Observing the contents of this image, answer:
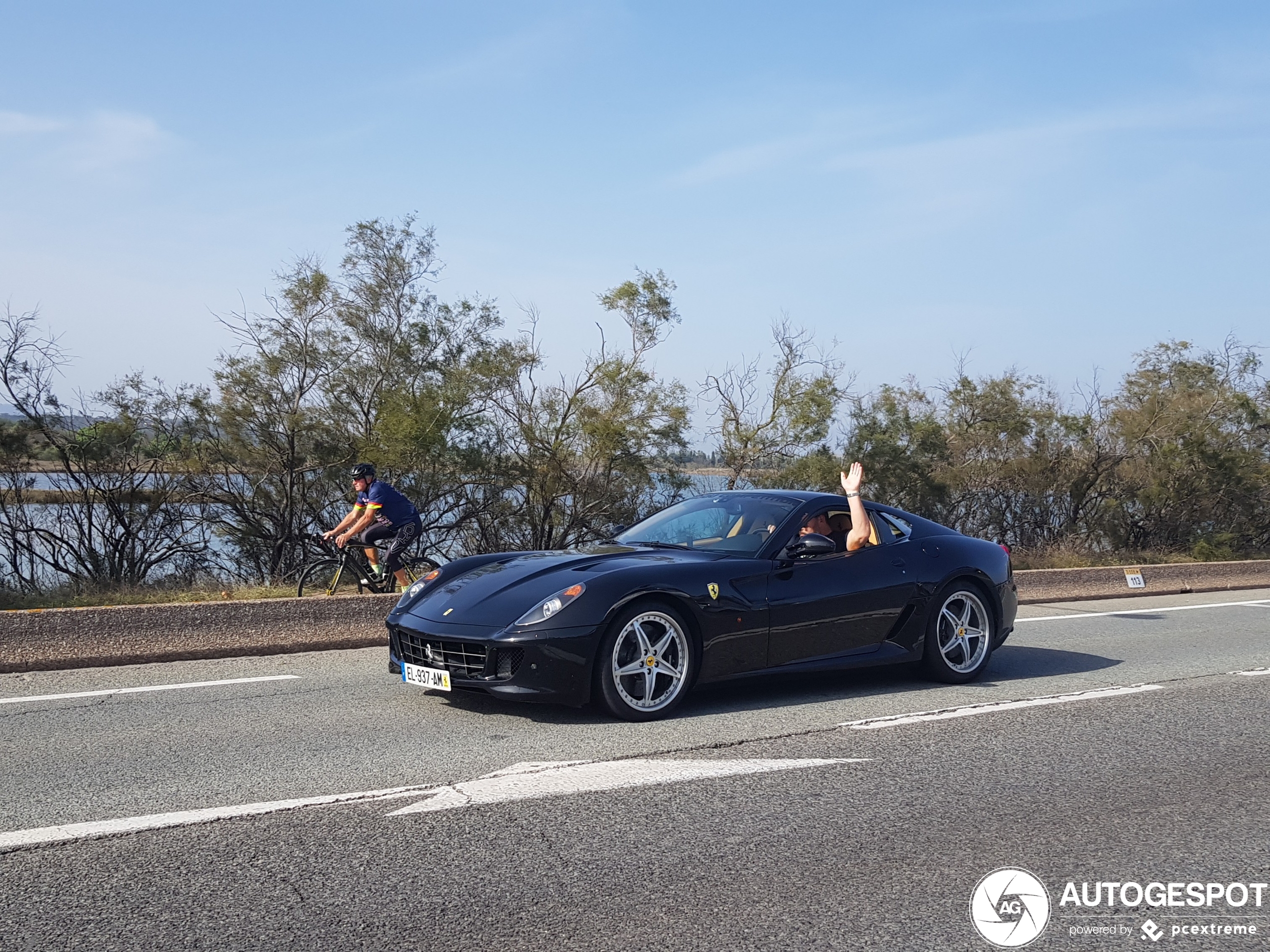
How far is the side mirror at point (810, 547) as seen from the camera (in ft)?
23.7

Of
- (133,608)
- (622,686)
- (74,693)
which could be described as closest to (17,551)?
(133,608)

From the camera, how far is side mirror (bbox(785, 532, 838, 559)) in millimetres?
7211

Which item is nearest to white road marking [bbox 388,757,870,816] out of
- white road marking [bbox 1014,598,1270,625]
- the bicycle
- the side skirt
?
the side skirt

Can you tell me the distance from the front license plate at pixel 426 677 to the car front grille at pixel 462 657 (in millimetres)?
31

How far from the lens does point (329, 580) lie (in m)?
12.0

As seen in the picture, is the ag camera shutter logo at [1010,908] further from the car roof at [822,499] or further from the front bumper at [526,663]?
the car roof at [822,499]

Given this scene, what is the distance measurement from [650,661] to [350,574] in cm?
591

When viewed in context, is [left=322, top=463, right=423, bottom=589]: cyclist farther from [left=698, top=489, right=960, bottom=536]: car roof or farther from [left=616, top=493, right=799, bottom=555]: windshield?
[left=698, top=489, right=960, bottom=536]: car roof

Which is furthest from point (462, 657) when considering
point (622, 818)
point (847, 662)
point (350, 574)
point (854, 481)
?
point (350, 574)

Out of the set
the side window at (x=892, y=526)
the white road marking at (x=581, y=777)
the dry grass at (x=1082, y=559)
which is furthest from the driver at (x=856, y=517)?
the dry grass at (x=1082, y=559)

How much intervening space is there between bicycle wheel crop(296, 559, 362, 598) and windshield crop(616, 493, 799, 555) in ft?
14.0

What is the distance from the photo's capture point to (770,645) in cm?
706

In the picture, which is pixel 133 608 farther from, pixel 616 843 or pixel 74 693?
pixel 616 843

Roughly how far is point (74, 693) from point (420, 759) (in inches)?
120
